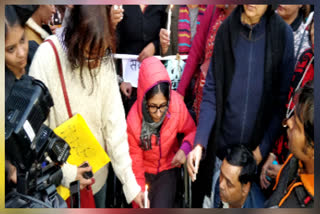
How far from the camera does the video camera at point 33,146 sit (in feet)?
7.01

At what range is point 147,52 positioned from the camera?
7.83 feet

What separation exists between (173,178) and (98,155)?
0.49 metres

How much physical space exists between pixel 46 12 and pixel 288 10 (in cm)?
146

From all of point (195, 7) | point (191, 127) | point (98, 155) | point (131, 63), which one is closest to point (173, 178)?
point (191, 127)

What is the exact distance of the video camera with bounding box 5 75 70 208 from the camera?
2137 mm

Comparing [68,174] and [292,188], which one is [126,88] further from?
[292,188]

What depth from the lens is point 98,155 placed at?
7.87 ft

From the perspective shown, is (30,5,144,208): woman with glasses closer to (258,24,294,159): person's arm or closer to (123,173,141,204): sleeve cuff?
(123,173,141,204): sleeve cuff

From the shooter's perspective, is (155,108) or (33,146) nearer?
(33,146)

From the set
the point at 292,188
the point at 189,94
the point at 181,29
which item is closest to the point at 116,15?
the point at 181,29

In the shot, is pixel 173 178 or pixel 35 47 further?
pixel 173 178

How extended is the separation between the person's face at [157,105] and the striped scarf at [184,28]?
1.06ft

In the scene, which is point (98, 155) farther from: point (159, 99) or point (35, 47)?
point (35, 47)

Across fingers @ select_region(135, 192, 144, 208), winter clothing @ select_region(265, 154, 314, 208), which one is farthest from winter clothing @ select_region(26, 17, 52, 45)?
winter clothing @ select_region(265, 154, 314, 208)
